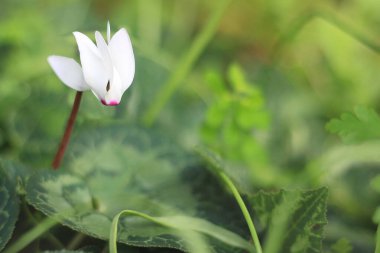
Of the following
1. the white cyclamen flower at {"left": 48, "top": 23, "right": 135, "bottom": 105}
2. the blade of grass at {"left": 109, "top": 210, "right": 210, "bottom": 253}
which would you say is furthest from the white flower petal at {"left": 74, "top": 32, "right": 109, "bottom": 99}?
the blade of grass at {"left": 109, "top": 210, "right": 210, "bottom": 253}

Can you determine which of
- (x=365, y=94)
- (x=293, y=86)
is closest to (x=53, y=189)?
(x=293, y=86)

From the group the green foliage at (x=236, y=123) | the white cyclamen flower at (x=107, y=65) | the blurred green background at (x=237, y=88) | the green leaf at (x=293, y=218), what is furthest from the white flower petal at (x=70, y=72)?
the green foliage at (x=236, y=123)

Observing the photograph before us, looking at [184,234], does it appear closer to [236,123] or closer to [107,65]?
[107,65]

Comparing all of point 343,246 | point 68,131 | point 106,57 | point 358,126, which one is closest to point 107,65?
point 106,57

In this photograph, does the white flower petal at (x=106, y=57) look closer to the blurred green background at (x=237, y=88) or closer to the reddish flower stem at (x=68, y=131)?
the reddish flower stem at (x=68, y=131)

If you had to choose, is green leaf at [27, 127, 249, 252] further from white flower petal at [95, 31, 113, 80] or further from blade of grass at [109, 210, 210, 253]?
white flower petal at [95, 31, 113, 80]
